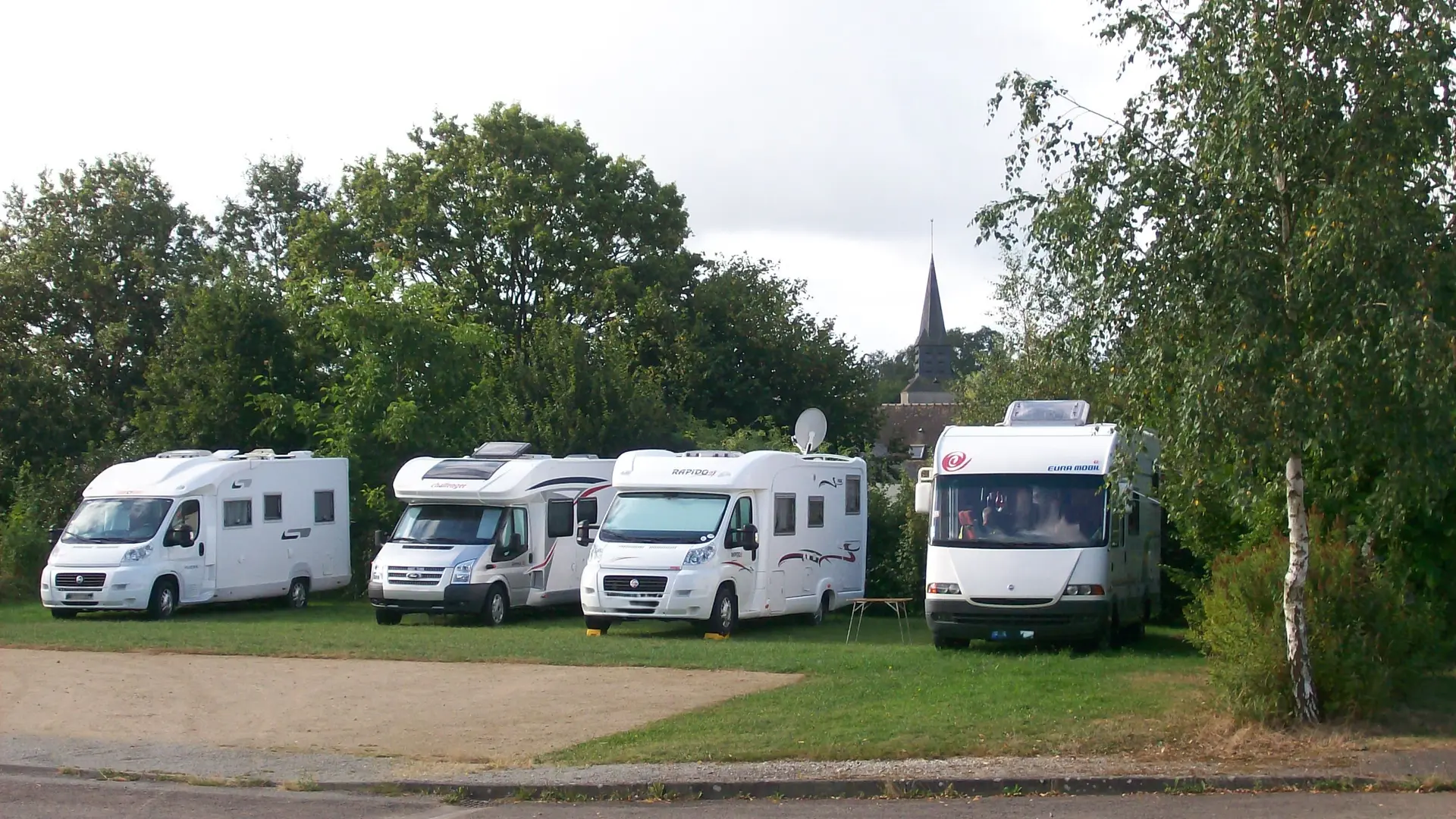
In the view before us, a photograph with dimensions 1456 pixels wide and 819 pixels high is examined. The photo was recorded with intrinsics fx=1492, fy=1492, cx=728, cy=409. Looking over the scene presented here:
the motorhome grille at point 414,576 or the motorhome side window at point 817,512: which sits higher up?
the motorhome side window at point 817,512

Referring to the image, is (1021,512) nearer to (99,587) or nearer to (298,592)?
(298,592)

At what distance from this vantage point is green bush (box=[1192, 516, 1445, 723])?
11578 millimetres

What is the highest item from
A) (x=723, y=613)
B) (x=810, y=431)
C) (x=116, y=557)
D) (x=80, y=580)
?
(x=810, y=431)

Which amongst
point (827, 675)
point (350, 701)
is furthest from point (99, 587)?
point (827, 675)

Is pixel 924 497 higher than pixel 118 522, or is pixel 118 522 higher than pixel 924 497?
pixel 924 497

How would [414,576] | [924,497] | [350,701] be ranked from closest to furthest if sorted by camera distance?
[350,701] < [924,497] < [414,576]

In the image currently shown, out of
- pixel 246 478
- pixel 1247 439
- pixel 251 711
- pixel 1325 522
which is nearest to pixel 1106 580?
pixel 1325 522

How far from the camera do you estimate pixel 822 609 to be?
919 inches

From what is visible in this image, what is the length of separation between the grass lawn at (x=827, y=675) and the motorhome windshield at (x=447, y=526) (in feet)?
4.30

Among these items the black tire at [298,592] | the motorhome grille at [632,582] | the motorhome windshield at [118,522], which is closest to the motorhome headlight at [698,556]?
the motorhome grille at [632,582]

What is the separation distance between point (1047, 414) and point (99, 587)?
48.1 feet

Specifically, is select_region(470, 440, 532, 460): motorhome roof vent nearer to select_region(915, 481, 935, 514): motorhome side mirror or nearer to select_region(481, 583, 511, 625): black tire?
select_region(481, 583, 511, 625): black tire

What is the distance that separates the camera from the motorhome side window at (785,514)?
21750 millimetres

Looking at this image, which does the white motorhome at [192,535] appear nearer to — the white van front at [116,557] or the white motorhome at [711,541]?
the white van front at [116,557]
